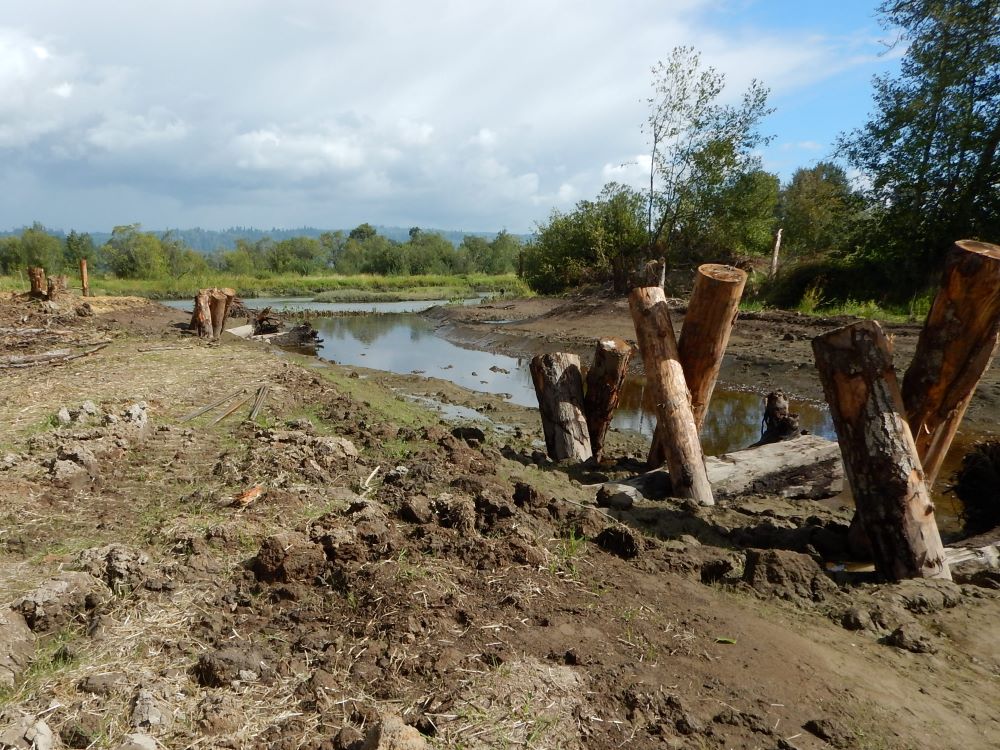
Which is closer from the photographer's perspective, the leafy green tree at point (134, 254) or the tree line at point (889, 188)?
the tree line at point (889, 188)

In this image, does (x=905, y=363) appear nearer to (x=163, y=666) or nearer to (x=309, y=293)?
(x=163, y=666)

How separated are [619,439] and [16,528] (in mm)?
7155

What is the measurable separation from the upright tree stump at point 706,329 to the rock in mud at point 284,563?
12.4 ft

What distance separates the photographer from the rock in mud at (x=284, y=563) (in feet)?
12.3

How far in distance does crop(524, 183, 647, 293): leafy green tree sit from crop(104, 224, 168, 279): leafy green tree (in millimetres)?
43071

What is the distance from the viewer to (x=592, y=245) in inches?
1177

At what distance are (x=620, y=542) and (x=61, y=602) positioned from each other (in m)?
3.35

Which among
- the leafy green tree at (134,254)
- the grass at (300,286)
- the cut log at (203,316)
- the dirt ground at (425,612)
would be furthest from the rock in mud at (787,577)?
the leafy green tree at (134,254)

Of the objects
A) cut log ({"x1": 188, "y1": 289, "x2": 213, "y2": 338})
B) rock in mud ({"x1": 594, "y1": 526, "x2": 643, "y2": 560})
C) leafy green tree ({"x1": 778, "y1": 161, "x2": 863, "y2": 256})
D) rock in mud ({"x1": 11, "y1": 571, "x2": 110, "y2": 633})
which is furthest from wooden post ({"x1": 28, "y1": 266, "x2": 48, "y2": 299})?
leafy green tree ({"x1": 778, "y1": 161, "x2": 863, "y2": 256})

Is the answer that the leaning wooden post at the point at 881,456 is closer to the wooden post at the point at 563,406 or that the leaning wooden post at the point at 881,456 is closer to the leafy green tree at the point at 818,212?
the wooden post at the point at 563,406

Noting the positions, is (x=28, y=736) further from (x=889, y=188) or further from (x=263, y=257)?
(x=263, y=257)

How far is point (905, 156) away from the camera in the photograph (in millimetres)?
19062

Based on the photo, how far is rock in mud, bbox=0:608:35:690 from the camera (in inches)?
113

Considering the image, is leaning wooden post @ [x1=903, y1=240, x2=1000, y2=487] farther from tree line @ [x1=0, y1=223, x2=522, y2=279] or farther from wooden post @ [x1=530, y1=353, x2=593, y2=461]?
tree line @ [x1=0, y1=223, x2=522, y2=279]
